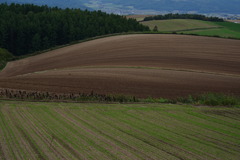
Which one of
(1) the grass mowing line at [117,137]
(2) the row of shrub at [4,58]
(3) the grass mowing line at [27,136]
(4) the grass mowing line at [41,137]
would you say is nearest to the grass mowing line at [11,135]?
(3) the grass mowing line at [27,136]

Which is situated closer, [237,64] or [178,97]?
[178,97]

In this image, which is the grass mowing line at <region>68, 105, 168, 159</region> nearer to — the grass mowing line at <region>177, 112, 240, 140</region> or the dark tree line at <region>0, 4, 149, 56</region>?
the grass mowing line at <region>177, 112, 240, 140</region>

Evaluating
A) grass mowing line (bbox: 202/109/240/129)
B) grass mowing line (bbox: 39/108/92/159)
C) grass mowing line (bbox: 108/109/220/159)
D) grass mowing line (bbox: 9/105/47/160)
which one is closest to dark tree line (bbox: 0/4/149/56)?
grass mowing line (bbox: 9/105/47/160)

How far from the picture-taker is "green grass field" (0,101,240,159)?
15477 millimetres

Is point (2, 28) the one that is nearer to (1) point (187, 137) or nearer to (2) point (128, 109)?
(2) point (128, 109)

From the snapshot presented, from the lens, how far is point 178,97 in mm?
28203

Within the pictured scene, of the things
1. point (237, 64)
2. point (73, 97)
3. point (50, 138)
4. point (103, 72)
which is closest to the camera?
point (50, 138)

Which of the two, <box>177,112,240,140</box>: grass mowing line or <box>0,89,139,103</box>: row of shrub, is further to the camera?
<box>0,89,139,103</box>: row of shrub

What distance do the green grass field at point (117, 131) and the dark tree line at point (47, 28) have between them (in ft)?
191

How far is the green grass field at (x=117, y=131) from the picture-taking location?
1548 cm

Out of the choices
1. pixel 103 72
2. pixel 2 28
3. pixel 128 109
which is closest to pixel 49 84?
pixel 103 72

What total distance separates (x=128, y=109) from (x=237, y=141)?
853 cm

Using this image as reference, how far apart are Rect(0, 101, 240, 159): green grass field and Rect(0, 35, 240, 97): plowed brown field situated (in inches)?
231

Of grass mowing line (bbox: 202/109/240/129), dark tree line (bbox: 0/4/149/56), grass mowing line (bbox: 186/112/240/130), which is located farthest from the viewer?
dark tree line (bbox: 0/4/149/56)
